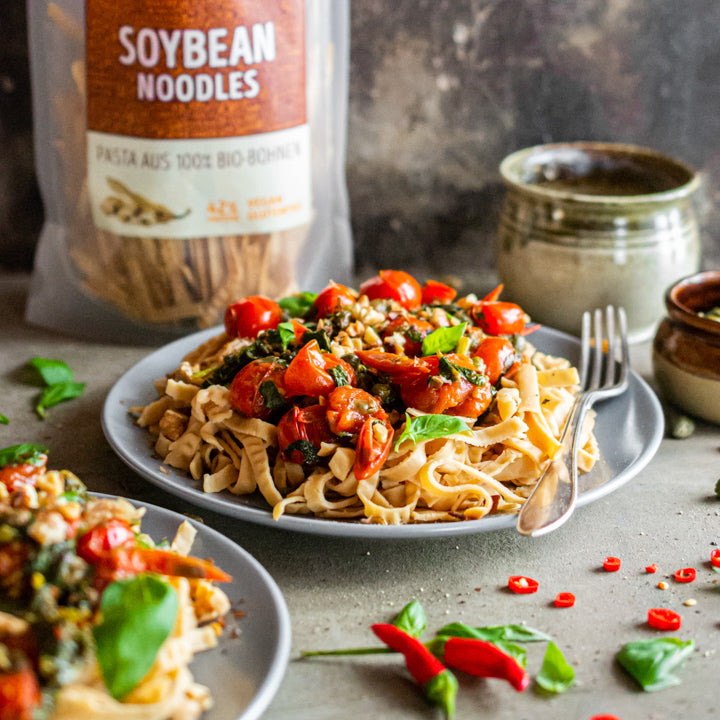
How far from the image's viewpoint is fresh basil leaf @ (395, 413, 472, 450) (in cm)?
165

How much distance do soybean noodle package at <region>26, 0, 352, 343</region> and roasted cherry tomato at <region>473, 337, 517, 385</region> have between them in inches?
34.6

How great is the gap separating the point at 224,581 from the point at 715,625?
80 centimetres

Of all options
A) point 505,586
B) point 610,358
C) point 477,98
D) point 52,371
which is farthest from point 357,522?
point 477,98

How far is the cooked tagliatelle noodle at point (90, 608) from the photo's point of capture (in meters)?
1.06

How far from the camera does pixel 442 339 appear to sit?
1.85 m

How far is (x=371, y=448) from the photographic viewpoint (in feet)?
5.34

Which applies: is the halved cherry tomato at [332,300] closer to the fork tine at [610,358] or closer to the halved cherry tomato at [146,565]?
the fork tine at [610,358]

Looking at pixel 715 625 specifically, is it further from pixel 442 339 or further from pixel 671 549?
pixel 442 339

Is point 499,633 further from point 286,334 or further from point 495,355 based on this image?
point 286,334

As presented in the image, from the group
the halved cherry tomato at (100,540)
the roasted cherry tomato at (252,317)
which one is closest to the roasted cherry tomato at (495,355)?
the roasted cherry tomato at (252,317)

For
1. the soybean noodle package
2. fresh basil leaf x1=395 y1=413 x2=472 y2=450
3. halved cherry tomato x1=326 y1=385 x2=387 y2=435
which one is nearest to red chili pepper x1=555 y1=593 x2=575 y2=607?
fresh basil leaf x1=395 y1=413 x2=472 y2=450

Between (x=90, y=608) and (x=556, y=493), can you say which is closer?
(x=90, y=608)

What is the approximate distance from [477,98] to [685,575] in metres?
1.87

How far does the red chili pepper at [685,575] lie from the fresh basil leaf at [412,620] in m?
0.48
